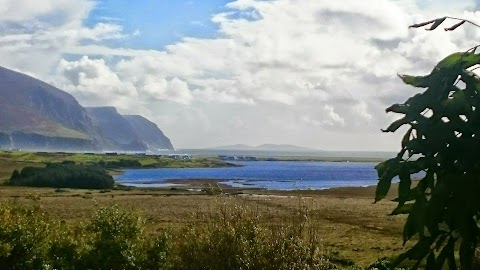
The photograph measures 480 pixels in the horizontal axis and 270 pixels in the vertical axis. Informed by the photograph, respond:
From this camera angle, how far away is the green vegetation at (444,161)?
2.60 metres

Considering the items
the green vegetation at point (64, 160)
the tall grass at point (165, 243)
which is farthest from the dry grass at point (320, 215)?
the green vegetation at point (64, 160)

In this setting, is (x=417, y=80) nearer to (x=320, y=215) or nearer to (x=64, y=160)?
(x=320, y=215)

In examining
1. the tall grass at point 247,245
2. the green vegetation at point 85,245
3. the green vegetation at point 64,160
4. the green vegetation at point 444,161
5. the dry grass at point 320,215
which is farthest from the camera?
the green vegetation at point 64,160

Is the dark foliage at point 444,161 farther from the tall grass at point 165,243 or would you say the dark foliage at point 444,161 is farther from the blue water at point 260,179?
the blue water at point 260,179

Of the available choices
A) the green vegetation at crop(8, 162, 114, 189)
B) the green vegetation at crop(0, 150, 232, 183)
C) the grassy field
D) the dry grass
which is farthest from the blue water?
the grassy field

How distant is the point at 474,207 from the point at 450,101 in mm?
474

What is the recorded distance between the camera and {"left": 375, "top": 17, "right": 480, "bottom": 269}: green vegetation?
260 cm

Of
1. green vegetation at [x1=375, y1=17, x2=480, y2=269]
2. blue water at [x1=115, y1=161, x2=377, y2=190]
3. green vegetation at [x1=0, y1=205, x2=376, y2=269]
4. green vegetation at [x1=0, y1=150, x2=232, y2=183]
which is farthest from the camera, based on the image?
green vegetation at [x1=0, y1=150, x2=232, y2=183]

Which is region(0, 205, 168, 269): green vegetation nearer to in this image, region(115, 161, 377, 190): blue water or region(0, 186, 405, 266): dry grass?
region(0, 186, 405, 266): dry grass

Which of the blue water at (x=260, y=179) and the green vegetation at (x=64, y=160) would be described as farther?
the green vegetation at (x=64, y=160)

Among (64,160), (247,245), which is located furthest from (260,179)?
(247,245)

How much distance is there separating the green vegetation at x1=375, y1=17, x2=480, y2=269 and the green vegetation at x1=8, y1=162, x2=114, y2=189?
7986 cm

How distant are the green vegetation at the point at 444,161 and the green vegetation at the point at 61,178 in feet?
262

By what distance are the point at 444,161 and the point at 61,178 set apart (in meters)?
82.3
